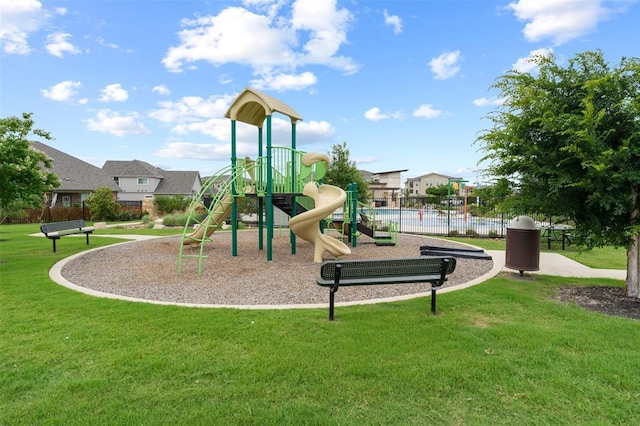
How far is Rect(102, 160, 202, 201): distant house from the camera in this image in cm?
4733

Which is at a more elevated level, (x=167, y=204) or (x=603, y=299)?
(x=167, y=204)

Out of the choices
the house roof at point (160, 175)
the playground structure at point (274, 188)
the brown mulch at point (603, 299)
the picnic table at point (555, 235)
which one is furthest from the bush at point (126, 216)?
the brown mulch at point (603, 299)

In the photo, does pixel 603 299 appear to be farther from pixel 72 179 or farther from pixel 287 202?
pixel 72 179

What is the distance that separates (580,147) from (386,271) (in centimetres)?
361

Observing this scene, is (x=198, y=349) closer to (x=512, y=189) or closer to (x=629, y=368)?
(x=629, y=368)

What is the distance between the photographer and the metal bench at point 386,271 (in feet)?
16.5

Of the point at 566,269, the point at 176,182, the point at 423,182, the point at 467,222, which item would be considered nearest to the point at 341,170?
the point at 467,222

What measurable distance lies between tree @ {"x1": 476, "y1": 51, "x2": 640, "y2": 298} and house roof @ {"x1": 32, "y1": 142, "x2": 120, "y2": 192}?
38551 mm

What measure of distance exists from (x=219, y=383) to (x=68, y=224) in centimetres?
1255

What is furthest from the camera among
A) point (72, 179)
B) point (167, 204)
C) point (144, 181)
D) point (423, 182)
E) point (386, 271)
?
point (423, 182)

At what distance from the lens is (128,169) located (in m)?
48.2

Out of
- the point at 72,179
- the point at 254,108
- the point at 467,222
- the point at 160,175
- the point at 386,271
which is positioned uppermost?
the point at 160,175

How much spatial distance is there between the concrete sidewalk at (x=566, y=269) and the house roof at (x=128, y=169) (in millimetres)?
46749

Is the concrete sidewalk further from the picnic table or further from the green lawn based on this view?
the picnic table
